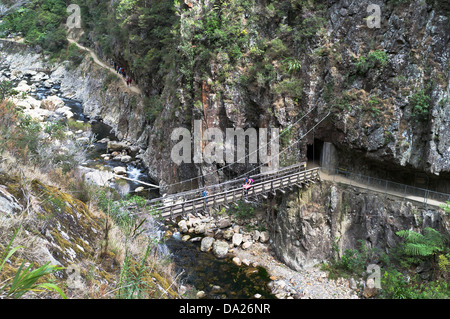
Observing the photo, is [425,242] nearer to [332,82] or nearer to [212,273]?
[332,82]

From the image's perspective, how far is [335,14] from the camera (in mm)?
14281

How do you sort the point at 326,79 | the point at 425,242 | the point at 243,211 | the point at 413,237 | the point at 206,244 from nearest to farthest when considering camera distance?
1. the point at 425,242
2. the point at 413,237
3. the point at 326,79
4. the point at 206,244
5. the point at 243,211

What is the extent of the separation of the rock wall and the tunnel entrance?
2198 mm

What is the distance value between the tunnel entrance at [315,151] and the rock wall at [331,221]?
220cm

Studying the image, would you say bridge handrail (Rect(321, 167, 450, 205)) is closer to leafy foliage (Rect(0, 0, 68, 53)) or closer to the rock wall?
the rock wall

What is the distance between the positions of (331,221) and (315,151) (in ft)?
13.3

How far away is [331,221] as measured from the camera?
13812 millimetres

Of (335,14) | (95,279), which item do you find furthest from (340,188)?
(95,279)

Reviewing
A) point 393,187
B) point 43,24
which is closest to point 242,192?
point 393,187

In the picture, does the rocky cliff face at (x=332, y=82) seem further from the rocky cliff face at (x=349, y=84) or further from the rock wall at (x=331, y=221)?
the rock wall at (x=331, y=221)

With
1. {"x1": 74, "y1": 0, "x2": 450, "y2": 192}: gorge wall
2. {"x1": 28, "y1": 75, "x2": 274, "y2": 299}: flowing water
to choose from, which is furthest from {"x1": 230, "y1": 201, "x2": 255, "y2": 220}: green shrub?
{"x1": 28, "y1": 75, "x2": 274, "y2": 299}: flowing water

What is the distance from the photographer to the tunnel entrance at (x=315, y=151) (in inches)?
617

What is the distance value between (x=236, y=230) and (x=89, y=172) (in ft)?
34.8

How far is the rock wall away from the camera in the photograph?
12.3 metres
